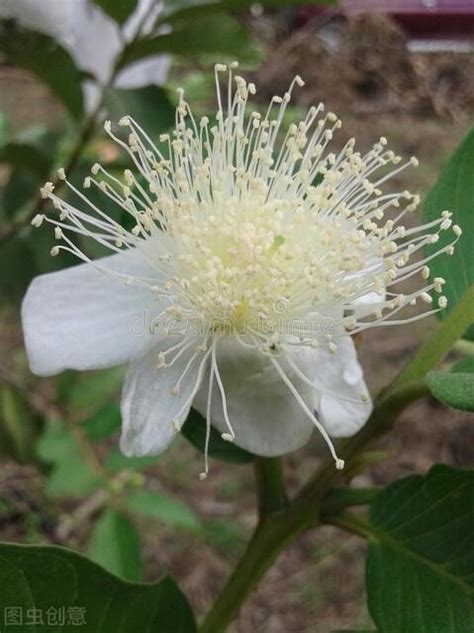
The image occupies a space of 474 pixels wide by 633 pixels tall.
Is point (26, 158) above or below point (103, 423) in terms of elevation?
above

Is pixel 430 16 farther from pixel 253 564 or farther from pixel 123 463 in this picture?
pixel 253 564

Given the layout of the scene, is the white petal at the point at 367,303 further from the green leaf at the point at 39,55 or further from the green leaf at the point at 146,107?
the green leaf at the point at 39,55

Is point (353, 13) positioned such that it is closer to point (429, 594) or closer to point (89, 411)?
point (89, 411)

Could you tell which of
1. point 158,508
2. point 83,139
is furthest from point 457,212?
point 158,508

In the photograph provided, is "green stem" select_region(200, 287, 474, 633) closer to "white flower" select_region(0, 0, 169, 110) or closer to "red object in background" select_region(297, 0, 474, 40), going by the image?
"white flower" select_region(0, 0, 169, 110)

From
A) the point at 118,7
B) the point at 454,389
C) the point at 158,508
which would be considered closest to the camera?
the point at 454,389

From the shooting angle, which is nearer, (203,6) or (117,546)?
(203,6)

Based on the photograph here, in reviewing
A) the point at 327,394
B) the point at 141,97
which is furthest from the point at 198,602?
the point at 327,394
